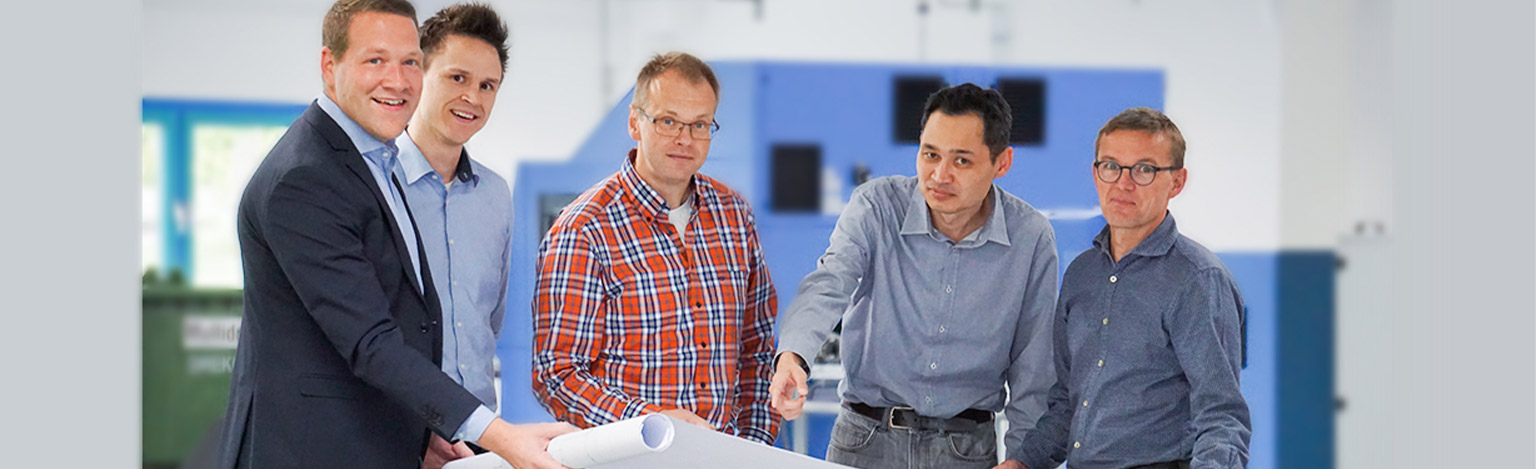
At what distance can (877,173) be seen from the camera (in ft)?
10.8

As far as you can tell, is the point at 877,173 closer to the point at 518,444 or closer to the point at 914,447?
the point at 914,447

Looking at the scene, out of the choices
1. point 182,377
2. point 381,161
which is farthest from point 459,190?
point 182,377

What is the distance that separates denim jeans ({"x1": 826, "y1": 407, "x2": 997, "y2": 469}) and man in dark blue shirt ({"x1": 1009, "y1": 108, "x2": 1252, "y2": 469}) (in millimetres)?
144

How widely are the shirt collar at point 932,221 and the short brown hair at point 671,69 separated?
0.45 meters

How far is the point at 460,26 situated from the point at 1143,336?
1.33 m

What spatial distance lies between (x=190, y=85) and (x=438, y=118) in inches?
239

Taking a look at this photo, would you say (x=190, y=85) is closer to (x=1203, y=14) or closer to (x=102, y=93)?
(x=102, y=93)

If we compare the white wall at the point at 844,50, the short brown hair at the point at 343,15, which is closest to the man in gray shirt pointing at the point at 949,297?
the short brown hair at the point at 343,15

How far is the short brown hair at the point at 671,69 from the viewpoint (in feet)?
7.27

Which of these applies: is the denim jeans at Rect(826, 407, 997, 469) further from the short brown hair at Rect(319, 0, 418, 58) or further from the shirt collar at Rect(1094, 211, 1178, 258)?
the short brown hair at Rect(319, 0, 418, 58)

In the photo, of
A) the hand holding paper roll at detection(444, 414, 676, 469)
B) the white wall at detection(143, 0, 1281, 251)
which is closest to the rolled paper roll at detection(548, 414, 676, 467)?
the hand holding paper roll at detection(444, 414, 676, 469)

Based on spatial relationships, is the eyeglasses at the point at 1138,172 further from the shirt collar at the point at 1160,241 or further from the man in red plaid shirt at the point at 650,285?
the man in red plaid shirt at the point at 650,285

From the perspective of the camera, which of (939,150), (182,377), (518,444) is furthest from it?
(182,377)

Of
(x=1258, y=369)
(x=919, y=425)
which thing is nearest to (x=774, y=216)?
(x=919, y=425)
